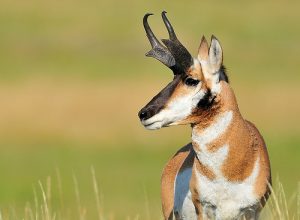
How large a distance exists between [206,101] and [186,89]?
192mm

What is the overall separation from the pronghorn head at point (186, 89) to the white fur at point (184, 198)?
36.0 inches

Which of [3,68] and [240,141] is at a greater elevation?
[3,68]

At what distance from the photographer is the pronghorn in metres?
9.71

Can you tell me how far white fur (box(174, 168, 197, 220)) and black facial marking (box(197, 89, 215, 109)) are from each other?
3.15 feet

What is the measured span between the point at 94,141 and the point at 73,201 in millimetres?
5607

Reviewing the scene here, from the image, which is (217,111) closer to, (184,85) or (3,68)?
(184,85)

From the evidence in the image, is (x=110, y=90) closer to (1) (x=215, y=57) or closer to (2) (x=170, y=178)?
(2) (x=170, y=178)

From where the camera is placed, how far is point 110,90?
32.6 m

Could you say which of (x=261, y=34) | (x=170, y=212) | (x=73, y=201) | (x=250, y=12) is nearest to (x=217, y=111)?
(x=170, y=212)

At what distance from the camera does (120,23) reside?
153ft

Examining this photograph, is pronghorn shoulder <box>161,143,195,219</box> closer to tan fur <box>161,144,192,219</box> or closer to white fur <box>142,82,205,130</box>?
tan fur <box>161,144,192,219</box>

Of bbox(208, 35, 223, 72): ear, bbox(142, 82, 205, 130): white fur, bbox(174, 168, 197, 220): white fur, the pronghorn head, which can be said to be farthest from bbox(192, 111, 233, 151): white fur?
bbox(174, 168, 197, 220): white fur

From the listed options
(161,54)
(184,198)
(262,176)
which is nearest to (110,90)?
(184,198)

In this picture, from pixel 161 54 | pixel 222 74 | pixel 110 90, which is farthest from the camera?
pixel 110 90
